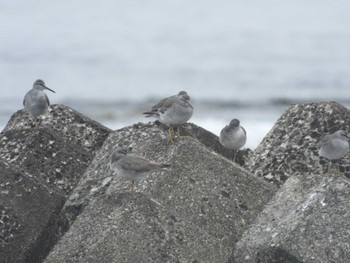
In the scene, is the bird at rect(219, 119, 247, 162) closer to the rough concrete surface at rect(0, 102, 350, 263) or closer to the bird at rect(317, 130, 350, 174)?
the rough concrete surface at rect(0, 102, 350, 263)

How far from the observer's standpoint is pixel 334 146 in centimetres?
703

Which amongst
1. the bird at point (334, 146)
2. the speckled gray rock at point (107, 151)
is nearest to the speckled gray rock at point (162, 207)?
the speckled gray rock at point (107, 151)

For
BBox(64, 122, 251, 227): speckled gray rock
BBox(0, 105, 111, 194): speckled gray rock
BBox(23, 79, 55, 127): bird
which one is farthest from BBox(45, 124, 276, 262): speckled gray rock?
BBox(23, 79, 55, 127): bird

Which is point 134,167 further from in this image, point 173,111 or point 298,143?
point 173,111

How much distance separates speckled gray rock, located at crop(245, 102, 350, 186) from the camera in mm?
7555


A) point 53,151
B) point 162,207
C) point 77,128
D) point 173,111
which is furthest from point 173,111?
point 162,207

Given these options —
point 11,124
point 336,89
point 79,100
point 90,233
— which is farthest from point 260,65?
point 90,233

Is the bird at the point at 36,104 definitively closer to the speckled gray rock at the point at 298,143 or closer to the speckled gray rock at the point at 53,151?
the speckled gray rock at the point at 53,151

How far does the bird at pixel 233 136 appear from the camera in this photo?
867 centimetres

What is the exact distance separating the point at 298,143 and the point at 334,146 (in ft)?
2.06

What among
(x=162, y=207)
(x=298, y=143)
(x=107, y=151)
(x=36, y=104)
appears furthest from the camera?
(x=36, y=104)

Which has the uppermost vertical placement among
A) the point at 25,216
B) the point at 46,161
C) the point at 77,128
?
the point at 77,128

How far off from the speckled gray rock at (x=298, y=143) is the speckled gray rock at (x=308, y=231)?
5.34 ft

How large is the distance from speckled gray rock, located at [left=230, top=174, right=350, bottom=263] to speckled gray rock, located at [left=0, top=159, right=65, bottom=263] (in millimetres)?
1442
